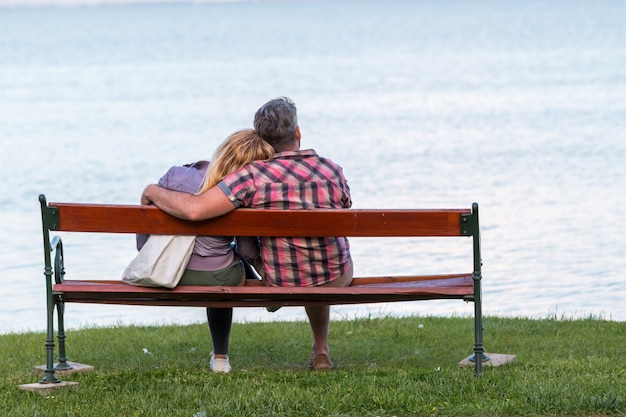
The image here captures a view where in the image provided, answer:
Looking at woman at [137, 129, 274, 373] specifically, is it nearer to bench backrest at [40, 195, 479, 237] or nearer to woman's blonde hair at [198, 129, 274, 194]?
woman's blonde hair at [198, 129, 274, 194]

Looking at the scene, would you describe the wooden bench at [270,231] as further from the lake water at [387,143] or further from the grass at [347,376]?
the lake water at [387,143]

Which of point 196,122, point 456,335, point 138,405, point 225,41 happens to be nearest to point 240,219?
point 138,405

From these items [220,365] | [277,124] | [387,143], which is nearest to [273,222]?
[277,124]

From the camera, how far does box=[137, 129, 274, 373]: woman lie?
243 inches

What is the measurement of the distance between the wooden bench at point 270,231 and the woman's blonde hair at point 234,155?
268mm

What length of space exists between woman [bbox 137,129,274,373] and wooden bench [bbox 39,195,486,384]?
19 cm

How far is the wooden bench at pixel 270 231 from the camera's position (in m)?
5.86

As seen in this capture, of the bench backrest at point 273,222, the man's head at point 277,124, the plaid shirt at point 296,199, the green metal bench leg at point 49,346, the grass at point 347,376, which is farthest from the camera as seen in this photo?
the man's head at point 277,124

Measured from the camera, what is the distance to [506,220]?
14281 millimetres

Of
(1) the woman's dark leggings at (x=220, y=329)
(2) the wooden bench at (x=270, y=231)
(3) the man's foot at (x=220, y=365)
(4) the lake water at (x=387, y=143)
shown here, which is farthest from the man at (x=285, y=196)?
(4) the lake water at (x=387, y=143)

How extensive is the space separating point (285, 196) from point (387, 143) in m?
16.9

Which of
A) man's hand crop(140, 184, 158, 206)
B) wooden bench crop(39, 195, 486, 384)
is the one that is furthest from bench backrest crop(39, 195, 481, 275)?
man's hand crop(140, 184, 158, 206)

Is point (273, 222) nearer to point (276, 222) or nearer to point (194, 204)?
point (276, 222)

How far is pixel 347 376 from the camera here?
6.00 m
